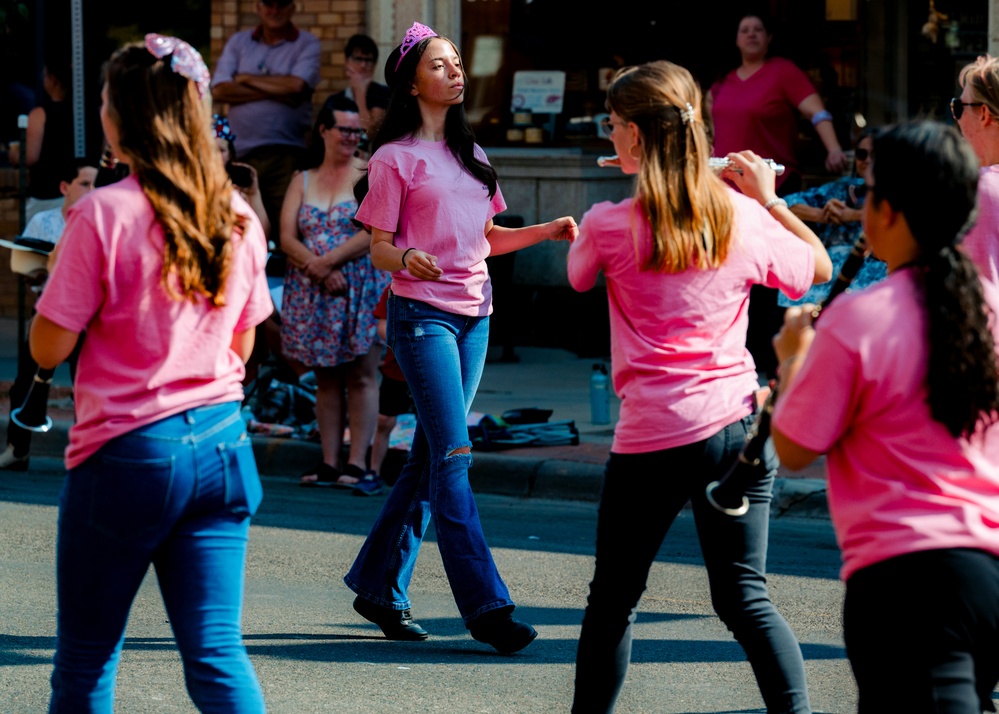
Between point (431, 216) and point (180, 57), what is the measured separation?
1.97 m

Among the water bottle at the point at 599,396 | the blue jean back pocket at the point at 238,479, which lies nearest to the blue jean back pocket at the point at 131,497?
the blue jean back pocket at the point at 238,479

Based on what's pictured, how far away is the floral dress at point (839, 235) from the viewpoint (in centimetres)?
856

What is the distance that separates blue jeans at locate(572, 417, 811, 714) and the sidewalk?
13.1 feet

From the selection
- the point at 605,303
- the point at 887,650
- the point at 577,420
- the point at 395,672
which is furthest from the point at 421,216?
the point at 605,303

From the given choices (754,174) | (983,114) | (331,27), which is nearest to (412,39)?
(754,174)

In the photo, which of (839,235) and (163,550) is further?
(839,235)

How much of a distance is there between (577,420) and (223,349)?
6384 millimetres

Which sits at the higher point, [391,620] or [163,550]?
[163,550]

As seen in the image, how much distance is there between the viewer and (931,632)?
2652 millimetres

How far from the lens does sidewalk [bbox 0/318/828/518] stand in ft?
25.6

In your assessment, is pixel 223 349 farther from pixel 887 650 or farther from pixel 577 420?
pixel 577 420

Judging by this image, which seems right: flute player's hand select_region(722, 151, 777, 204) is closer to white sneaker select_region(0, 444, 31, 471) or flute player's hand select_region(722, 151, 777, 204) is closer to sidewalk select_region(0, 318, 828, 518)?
sidewalk select_region(0, 318, 828, 518)

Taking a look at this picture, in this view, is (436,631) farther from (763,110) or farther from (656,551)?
(763,110)

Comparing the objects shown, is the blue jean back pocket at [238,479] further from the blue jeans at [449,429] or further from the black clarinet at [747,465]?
the blue jeans at [449,429]
